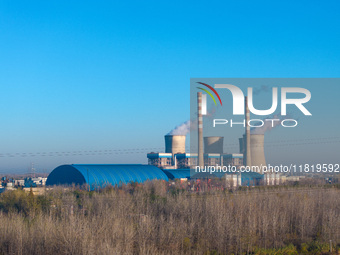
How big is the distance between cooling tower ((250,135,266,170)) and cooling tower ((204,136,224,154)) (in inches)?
139

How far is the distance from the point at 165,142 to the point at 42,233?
35400mm

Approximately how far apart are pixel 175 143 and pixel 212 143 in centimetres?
537

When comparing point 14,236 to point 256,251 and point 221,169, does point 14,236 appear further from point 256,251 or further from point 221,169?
point 221,169

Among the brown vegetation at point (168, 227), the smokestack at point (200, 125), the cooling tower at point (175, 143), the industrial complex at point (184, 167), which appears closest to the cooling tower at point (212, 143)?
the industrial complex at point (184, 167)

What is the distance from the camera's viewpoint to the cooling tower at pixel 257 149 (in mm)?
40750

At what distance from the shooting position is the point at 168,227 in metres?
14.6

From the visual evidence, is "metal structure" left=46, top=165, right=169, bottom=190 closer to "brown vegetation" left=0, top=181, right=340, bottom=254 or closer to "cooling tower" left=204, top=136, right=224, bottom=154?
"cooling tower" left=204, top=136, right=224, bottom=154

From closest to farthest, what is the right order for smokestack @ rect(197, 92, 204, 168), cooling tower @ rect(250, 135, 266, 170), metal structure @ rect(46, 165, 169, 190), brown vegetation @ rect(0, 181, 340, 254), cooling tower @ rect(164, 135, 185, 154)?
1. brown vegetation @ rect(0, 181, 340, 254)
2. metal structure @ rect(46, 165, 169, 190)
3. smokestack @ rect(197, 92, 204, 168)
4. cooling tower @ rect(250, 135, 266, 170)
5. cooling tower @ rect(164, 135, 185, 154)

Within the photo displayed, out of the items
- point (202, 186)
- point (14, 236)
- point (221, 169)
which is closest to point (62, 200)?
point (14, 236)

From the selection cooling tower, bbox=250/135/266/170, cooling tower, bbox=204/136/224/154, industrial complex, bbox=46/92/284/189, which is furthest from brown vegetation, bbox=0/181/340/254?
cooling tower, bbox=204/136/224/154

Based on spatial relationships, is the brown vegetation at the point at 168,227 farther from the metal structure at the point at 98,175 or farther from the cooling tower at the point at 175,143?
the cooling tower at the point at 175,143

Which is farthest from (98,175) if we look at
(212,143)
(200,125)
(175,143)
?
(175,143)

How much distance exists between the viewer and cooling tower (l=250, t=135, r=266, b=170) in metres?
40.8

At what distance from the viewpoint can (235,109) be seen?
30.9 metres
